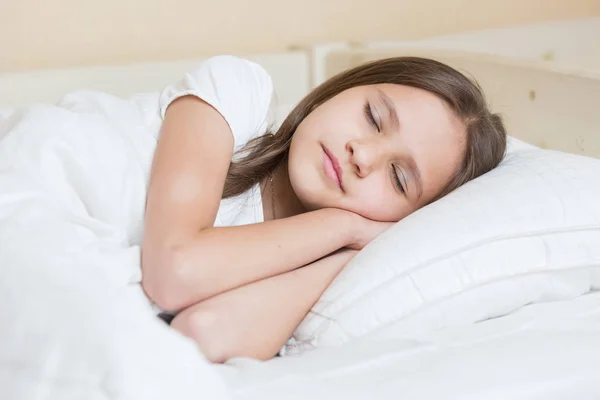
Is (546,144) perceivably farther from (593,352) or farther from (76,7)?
(76,7)

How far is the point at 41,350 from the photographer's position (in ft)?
2.11

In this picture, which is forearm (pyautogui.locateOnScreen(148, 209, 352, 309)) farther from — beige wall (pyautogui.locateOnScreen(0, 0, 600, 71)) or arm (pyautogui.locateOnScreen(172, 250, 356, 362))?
beige wall (pyautogui.locateOnScreen(0, 0, 600, 71))

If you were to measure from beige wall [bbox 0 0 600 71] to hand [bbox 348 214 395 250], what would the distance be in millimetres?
946

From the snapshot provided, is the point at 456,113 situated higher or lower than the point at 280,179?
higher

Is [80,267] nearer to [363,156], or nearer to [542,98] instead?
[363,156]

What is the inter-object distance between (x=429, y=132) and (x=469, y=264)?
0.79 feet

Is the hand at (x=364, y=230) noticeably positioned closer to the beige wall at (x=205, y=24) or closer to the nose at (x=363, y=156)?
the nose at (x=363, y=156)

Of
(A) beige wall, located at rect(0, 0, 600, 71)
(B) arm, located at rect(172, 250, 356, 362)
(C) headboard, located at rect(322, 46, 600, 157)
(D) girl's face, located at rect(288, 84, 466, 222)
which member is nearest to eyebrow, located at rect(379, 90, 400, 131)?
(D) girl's face, located at rect(288, 84, 466, 222)

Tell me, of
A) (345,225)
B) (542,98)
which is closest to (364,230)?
(345,225)

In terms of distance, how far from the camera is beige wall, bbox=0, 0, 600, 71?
1656 mm

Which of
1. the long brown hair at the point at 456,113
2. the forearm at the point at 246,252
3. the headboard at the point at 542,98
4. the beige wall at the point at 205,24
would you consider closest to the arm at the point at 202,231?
the forearm at the point at 246,252

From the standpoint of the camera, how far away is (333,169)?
103cm

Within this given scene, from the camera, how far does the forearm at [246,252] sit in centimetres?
85

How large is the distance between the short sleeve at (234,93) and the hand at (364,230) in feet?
0.67
